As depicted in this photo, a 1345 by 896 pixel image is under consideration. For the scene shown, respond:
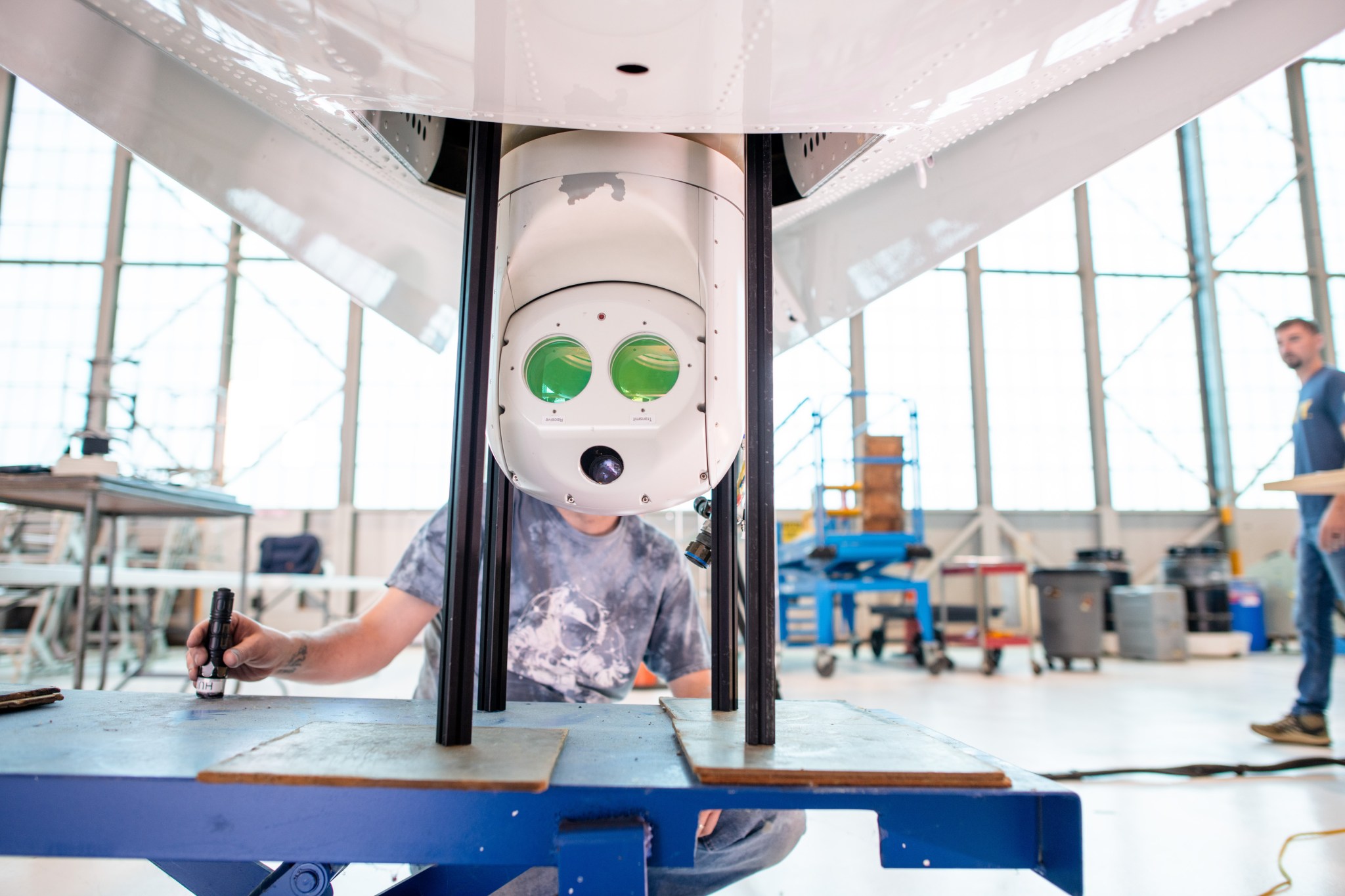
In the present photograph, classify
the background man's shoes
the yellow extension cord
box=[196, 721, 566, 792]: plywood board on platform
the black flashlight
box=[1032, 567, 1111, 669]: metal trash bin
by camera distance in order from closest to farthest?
1. box=[196, 721, 566, 792]: plywood board on platform
2. the black flashlight
3. the yellow extension cord
4. the background man's shoes
5. box=[1032, 567, 1111, 669]: metal trash bin

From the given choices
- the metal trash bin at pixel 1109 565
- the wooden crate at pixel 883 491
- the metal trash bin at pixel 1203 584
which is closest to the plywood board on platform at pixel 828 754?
the wooden crate at pixel 883 491

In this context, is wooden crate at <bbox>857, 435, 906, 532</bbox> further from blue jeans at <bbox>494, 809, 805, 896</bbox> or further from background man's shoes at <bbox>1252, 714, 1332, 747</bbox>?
blue jeans at <bbox>494, 809, 805, 896</bbox>

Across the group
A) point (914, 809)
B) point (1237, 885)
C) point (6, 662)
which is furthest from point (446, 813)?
point (6, 662)

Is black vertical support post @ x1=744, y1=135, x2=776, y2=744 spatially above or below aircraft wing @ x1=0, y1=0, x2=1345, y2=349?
below

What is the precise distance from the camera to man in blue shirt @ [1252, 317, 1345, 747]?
9.34ft

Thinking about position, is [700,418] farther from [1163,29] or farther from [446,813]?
[1163,29]

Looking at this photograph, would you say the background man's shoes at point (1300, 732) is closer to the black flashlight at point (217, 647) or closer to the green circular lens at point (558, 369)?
the green circular lens at point (558, 369)

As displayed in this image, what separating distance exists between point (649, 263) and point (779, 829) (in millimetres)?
776

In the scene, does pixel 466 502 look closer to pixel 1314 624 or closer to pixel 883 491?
pixel 1314 624

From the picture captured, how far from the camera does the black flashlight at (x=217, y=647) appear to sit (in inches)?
43.5

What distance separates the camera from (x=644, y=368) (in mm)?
901

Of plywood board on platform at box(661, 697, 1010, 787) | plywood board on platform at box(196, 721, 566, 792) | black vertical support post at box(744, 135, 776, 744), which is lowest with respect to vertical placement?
plywood board on platform at box(661, 697, 1010, 787)

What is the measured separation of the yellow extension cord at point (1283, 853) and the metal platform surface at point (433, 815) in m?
1.26

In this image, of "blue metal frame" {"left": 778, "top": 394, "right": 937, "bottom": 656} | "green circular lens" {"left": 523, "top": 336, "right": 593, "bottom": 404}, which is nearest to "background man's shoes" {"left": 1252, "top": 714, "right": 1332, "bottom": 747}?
"blue metal frame" {"left": 778, "top": 394, "right": 937, "bottom": 656}
